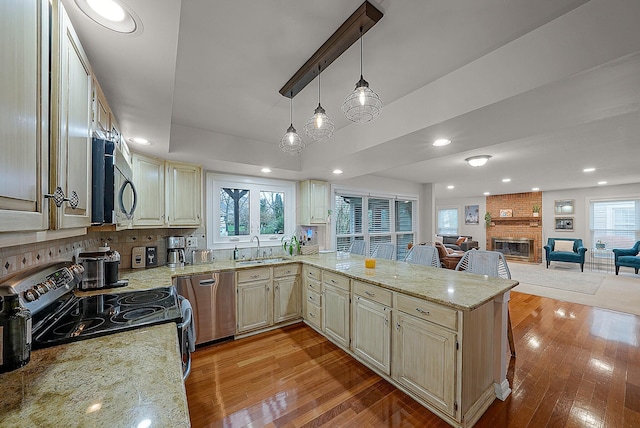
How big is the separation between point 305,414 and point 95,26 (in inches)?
102

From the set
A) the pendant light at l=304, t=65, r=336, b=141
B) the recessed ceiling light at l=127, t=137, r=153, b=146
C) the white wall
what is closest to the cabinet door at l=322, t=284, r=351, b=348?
the pendant light at l=304, t=65, r=336, b=141

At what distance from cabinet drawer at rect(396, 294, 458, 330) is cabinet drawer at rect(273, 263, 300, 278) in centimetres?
169

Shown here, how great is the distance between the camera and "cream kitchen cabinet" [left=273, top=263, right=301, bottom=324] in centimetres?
337

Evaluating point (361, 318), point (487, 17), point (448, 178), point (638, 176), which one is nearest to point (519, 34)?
point (487, 17)

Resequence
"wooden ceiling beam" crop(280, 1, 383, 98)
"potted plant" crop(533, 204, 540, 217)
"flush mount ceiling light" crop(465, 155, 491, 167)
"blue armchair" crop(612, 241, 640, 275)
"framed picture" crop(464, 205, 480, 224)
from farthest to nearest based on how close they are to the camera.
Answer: "framed picture" crop(464, 205, 480, 224) < "potted plant" crop(533, 204, 540, 217) < "blue armchair" crop(612, 241, 640, 275) < "flush mount ceiling light" crop(465, 155, 491, 167) < "wooden ceiling beam" crop(280, 1, 383, 98)

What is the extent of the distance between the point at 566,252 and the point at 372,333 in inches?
315

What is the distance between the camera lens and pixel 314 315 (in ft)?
10.7

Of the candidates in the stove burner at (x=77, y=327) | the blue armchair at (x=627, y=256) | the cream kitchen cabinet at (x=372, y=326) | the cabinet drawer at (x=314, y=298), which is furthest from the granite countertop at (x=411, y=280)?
the blue armchair at (x=627, y=256)

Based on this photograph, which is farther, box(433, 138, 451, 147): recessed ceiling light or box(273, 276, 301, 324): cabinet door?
box(273, 276, 301, 324): cabinet door

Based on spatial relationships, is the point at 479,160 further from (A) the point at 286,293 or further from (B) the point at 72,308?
(B) the point at 72,308

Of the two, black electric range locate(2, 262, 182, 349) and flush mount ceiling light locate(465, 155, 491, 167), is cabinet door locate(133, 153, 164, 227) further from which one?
flush mount ceiling light locate(465, 155, 491, 167)

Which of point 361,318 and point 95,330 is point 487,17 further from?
point 95,330

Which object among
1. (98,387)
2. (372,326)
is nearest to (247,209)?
(372,326)

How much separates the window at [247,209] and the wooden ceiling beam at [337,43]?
2165 millimetres
